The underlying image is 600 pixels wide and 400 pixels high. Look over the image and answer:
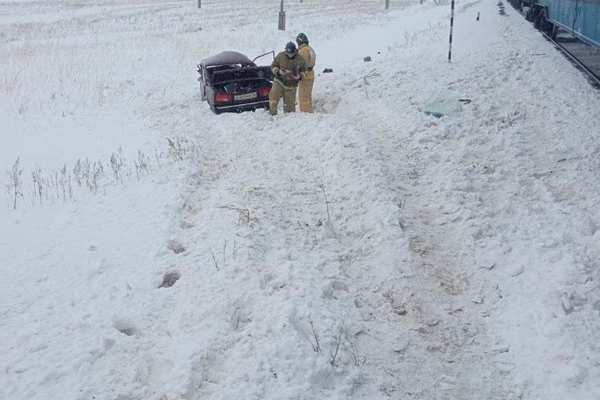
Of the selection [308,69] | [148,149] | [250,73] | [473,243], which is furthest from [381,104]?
[473,243]

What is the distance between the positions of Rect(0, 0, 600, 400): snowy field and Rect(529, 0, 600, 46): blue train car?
390 cm

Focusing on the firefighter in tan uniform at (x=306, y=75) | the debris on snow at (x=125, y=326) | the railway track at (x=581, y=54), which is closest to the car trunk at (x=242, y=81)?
the firefighter in tan uniform at (x=306, y=75)

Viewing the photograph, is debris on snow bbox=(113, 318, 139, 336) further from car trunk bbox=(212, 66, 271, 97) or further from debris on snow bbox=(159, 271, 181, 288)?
car trunk bbox=(212, 66, 271, 97)

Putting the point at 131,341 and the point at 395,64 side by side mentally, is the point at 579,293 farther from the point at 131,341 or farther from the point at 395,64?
the point at 395,64

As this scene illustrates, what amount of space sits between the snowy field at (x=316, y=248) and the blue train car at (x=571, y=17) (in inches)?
A: 153

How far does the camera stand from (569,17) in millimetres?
18016

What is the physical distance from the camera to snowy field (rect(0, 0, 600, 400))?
427 cm

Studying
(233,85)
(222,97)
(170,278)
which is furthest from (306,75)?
(170,278)

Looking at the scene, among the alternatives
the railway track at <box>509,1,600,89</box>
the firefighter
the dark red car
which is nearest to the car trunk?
the dark red car

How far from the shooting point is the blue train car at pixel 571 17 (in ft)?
50.0

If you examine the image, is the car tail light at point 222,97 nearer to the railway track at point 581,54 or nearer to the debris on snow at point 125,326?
the debris on snow at point 125,326

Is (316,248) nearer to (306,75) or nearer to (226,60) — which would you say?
(306,75)

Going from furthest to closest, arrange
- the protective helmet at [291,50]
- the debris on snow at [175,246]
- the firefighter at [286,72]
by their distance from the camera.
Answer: the firefighter at [286,72] < the protective helmet at [291,50] < the debris on snow at [175,246]

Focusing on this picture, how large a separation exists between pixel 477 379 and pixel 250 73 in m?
10.0
